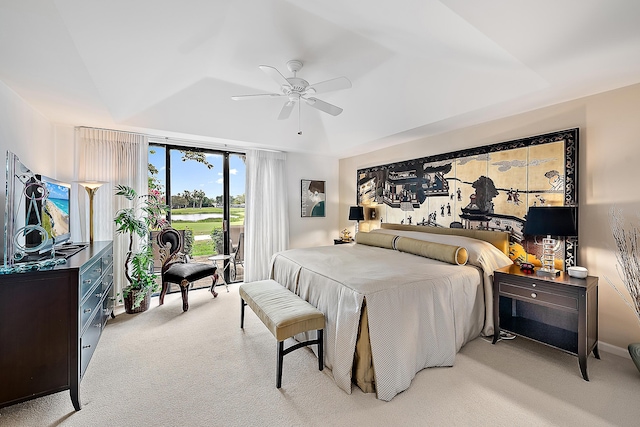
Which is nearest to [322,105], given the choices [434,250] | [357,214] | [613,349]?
[434,250]

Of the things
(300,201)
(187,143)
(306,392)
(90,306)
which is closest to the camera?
(306,392)

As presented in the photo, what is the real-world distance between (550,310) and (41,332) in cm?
427

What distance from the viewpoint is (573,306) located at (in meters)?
2.29

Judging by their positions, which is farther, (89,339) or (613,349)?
(613,349)

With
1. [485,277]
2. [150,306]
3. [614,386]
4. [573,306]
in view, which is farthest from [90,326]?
[614,386]

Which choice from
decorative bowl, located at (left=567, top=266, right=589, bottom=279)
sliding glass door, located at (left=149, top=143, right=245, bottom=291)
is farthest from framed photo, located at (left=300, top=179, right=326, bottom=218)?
decorative bowl, located at (left=567, top=266, right=589, bottom=279)

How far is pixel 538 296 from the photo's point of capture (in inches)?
97.1

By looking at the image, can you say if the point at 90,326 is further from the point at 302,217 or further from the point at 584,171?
the point at 584,171

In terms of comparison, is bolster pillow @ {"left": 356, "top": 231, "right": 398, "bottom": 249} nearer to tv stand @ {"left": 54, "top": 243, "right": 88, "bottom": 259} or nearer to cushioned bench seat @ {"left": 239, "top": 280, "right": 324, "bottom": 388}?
cushioned bench seat @ {"left": 239, "top": 280, "right": 324, "bottom": 388}

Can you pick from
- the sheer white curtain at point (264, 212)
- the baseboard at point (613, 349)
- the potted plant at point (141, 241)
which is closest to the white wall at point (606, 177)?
the baseboard at point (613, 349)

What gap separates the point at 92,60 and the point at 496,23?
3.13 m

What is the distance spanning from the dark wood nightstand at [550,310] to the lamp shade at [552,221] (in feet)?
1.37

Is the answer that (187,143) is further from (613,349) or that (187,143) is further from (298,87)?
(613,349)

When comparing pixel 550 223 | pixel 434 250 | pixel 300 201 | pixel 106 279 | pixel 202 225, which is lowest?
pixel 106 279
